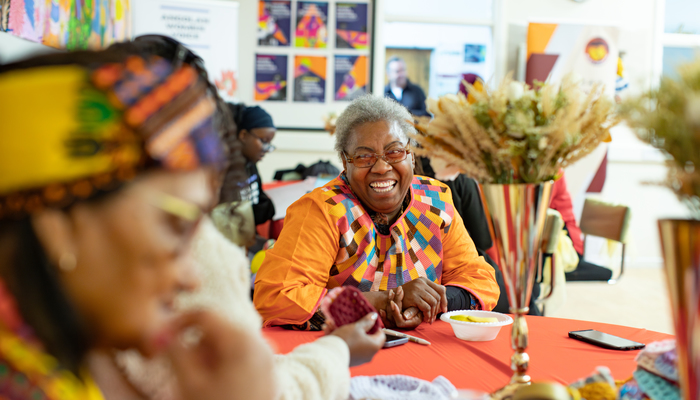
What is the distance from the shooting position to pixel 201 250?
73 cm

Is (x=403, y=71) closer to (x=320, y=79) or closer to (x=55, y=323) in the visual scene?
(x=320, y=79)

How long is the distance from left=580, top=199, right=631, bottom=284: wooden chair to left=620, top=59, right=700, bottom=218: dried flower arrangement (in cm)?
274

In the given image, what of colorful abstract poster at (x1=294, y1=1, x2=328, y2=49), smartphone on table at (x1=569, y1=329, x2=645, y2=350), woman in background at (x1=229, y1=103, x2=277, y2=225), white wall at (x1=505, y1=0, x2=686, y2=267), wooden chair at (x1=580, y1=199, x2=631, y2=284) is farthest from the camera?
white wall at (x1=505, y1=0, x2=686, y2=267)

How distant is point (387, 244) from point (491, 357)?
623 millimetres

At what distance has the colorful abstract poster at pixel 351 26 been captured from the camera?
17.7ft

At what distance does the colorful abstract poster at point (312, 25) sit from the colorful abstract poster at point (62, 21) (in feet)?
6.96

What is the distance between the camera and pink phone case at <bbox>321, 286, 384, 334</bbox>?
34.8 inches

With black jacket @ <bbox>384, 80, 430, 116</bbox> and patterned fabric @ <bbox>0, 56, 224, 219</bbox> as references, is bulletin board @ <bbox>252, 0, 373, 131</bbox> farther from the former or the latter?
patterned fabric @ <bbox>0, 56, 224, 219</bbox>

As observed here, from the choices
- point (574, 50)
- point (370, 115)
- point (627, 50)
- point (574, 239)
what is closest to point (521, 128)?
point (370, 115)

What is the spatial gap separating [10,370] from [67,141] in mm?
213

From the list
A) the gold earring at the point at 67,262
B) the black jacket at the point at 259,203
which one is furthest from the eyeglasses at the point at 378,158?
the black jacket at the point at 259,203

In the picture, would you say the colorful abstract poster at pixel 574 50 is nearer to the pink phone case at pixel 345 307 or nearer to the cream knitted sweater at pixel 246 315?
the pink phone case at pixel 345 307

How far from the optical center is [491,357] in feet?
3.63

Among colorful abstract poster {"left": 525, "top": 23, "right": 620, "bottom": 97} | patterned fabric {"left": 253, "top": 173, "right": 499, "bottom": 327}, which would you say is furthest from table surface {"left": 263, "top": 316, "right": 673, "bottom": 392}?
colorful abstract poster {"left": 525, "top": 23, "right": 620, "bottom": 97}
